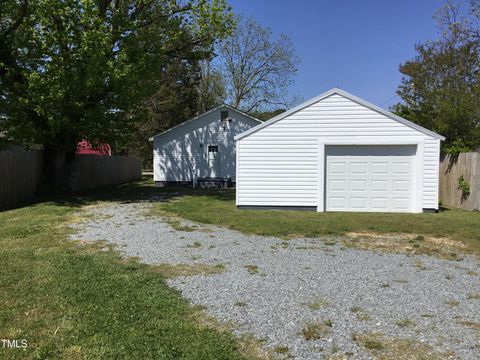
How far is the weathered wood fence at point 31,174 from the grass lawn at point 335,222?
4844mm

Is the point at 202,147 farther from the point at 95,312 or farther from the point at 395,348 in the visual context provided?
the point at 395,348

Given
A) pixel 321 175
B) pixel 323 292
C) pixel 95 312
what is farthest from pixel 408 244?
pixel 95 312

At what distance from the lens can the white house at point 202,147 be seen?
2495 cm

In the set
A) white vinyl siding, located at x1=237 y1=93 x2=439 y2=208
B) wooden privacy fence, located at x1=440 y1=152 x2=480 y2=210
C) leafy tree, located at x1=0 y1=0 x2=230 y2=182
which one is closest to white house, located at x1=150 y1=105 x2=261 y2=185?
leafy tree, located at x1=0 y1=0 x2=230 y2=182

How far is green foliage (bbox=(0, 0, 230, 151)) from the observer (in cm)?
1410

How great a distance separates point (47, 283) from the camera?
17.3 ft

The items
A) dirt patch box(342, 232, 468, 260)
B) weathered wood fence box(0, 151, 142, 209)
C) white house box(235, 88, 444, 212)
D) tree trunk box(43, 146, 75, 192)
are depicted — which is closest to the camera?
dirt patch box(342, 232, 468, 260)

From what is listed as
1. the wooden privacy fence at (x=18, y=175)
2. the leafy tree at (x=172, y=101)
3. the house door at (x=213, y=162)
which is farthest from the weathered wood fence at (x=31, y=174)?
the leafy tree at (x=172, y=101)

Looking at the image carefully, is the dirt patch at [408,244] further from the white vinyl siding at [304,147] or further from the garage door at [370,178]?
the white vinyl siding at [304,147]

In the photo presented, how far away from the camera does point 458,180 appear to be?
47.4 ft

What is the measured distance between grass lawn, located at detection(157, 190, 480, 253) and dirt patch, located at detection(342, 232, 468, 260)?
0.21 meters

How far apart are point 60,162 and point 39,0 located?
20.0 ft

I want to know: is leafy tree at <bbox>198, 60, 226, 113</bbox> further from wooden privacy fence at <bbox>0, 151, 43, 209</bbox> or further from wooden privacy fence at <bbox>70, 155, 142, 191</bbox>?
wooden privacy fence at <bbox>0, 151, 43, 209</bbox>

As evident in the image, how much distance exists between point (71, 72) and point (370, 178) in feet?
33.5
